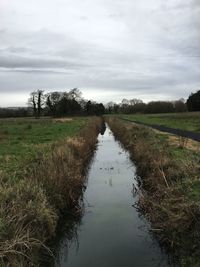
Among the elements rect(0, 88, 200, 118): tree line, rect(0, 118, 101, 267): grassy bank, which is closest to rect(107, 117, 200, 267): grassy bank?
rect(0, 118, 101, 267): grassy bank

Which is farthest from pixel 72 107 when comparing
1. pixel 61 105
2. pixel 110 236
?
pixel 110 236

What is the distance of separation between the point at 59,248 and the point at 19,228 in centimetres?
230

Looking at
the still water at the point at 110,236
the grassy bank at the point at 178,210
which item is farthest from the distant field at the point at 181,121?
the grassy bank at the point at 178,210

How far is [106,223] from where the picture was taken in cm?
1227

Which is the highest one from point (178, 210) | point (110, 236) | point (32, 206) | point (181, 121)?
point (32, 206)

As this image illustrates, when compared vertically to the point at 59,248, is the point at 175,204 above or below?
above

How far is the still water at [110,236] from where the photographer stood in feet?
31.1

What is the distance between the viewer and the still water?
9.48m

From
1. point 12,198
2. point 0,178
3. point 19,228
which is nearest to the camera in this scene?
point 19,228

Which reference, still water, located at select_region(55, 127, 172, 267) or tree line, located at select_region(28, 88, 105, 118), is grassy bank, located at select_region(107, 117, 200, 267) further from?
tree line, located at select_region(28, 88, 105, 118)

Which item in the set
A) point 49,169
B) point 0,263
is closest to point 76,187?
point 49,169

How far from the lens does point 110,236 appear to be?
1110 centimetres

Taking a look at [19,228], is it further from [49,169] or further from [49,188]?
[49,169]

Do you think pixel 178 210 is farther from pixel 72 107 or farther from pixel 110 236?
pixel 72 107
